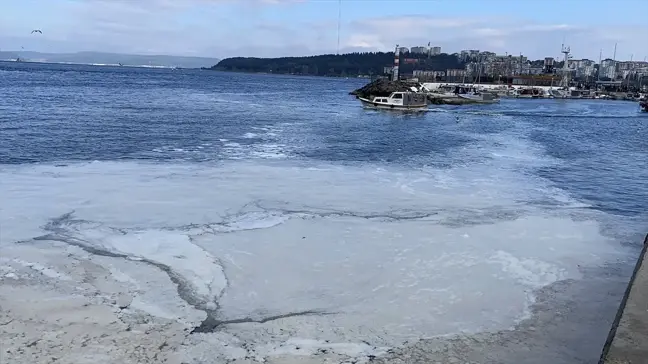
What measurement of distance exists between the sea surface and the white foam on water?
0.04 meters

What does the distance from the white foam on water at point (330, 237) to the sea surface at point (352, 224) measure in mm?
38

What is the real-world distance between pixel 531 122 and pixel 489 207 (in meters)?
35.7

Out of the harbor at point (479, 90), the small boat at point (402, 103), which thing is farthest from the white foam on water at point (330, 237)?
the harbor at point (479, 90)

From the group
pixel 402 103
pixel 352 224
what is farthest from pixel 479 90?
pixel 352 224

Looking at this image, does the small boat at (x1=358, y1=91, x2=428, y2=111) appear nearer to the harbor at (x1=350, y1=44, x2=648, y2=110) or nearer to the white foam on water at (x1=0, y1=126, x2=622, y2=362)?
the harbor at (x1=350, y1=44, x2=648, y2=110)

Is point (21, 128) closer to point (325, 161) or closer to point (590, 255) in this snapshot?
point (325, 161)

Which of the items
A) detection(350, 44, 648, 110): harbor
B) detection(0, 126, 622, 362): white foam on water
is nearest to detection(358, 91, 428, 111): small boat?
detection(350, 44, 648, 110): harbor

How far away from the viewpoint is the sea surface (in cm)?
743

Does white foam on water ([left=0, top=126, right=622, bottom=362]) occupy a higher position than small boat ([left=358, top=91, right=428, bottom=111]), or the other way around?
small boat ([left=358, top=91, right=428, bottom=111])

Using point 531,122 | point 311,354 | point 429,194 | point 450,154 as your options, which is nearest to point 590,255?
point 429,194

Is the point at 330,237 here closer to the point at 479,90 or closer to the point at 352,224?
the point at 352,224

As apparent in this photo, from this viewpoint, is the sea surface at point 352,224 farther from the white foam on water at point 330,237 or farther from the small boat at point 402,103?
the small boat at point 402,103

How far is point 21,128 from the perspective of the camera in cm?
2489

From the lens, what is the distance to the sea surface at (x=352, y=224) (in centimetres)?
743
